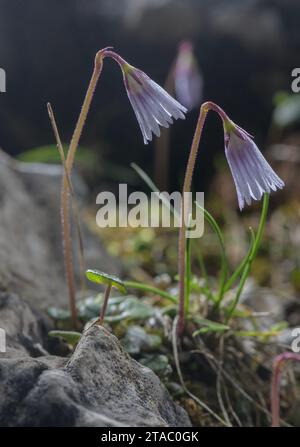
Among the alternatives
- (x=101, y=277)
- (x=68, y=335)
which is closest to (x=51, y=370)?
(x=101, y=277)

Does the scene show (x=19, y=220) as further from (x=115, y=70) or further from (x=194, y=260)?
(x=115, y=70)

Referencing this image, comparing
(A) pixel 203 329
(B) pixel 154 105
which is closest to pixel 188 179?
(B) pixel 154 105

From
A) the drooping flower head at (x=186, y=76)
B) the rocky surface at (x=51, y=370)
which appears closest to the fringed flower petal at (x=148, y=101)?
the rocky surface at (x=51, y=370)

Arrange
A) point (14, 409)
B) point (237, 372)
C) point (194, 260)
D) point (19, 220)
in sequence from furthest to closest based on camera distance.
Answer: point (194, 260) → point (19, 220) → point (237, 372) → point (14, 409)

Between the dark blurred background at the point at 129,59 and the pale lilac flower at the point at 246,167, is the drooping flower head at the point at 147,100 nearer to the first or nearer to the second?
the pale lilac flower at the point at 246,167

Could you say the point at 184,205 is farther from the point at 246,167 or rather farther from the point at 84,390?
the point at 84,390

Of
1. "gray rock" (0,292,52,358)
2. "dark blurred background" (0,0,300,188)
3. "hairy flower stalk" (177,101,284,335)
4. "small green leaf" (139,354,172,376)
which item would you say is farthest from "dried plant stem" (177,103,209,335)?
"dark blurred background" (0,0,300,188)
